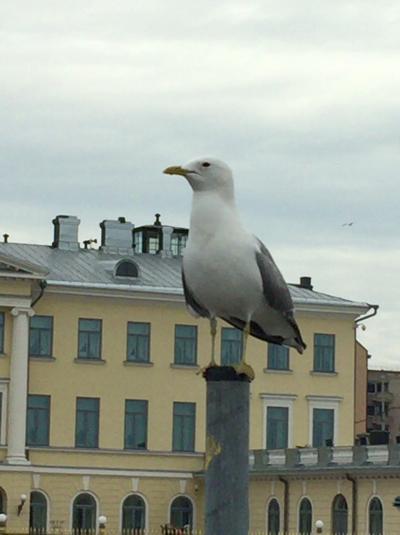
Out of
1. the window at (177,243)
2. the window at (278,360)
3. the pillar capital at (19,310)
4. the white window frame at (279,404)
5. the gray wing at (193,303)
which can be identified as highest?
the window at (177,243)

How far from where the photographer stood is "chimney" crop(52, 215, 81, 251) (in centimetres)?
7406

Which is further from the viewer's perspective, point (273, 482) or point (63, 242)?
point (63, 242)

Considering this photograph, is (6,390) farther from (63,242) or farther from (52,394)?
(63,242)

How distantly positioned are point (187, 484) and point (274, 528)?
4.45 metres

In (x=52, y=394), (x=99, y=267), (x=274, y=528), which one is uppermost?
(x=99, y=267)

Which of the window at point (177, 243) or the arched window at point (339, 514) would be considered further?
the window at point (177, 243)

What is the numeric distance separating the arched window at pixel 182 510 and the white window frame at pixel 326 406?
5218mm

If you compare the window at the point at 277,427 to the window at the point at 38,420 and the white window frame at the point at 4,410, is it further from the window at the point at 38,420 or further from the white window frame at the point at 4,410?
the white window frame at the point at 4,410

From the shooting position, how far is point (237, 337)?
69.3 m

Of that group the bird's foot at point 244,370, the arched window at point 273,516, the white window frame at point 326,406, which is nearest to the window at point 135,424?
the arched window at point 273,516

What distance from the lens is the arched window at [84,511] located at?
67.8 m

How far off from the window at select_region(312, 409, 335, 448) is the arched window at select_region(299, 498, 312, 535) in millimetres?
7219

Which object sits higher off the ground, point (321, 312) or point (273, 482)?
point (321, 312)

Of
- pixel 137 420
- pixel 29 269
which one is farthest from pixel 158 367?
pixel 29 269
